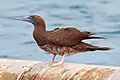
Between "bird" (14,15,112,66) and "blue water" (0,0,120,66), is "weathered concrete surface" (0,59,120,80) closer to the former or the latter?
"bird" (14,15,112,66)

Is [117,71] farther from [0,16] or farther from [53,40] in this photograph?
[0,16]

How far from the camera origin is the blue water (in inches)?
112

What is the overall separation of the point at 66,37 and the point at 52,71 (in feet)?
0.43

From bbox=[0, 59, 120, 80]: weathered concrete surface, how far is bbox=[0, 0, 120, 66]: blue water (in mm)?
971

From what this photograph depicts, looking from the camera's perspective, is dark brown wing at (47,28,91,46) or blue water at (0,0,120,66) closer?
dark brown wing at (47,28,91,46)

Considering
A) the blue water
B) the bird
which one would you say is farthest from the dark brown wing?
the blue water

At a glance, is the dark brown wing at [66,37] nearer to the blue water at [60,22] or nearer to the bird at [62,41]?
the bird at [62,41]

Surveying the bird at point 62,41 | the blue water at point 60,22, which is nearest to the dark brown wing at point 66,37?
the bird at point 62,41

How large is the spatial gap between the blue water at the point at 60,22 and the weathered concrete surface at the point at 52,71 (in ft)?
3.18

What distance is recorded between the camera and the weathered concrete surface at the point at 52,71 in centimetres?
165

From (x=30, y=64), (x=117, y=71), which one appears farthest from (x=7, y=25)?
(x=117, y=71)

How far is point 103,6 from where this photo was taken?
10.1 ft

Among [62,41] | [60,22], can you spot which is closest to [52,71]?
[62,41]

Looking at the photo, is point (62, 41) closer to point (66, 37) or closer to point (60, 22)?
point (66, 37)
